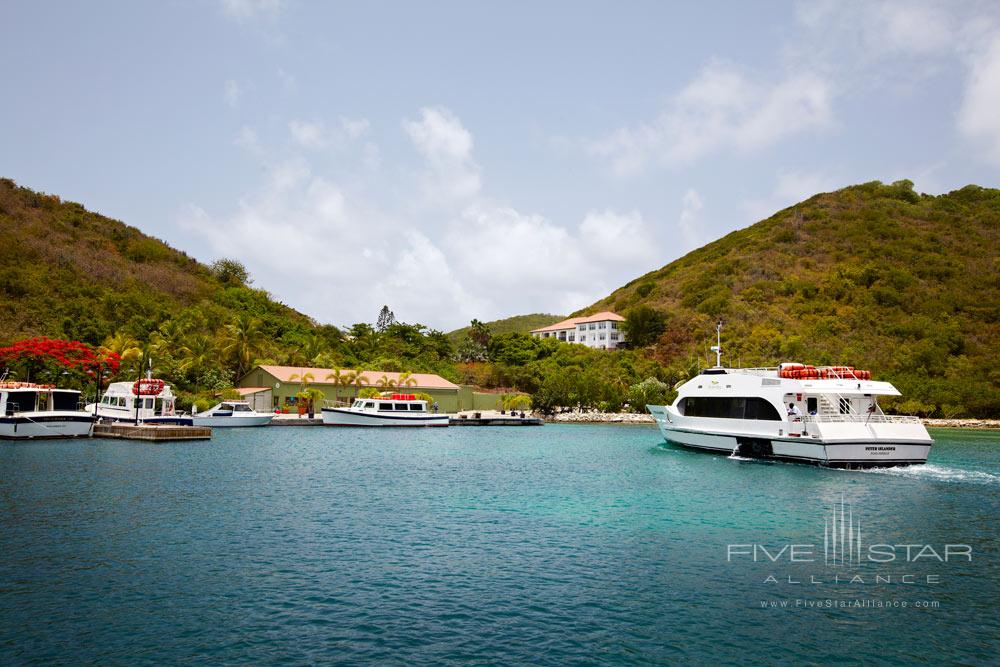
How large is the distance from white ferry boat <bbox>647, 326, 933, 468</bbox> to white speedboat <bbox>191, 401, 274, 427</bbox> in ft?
132

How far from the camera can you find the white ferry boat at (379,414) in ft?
219

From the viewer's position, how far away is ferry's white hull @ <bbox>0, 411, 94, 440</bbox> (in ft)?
137

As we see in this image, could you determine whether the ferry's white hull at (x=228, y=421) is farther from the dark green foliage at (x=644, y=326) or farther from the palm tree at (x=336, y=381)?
the dark green foliage at (x=644, y=326)

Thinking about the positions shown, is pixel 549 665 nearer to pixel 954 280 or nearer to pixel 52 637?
pixel 52 637

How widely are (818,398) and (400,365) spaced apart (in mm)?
67096

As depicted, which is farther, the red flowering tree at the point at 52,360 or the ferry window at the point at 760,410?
the red flowering tree at the point at 52,360

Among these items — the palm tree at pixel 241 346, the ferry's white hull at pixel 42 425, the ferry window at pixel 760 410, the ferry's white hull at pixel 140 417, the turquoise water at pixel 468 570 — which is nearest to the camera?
the turquoise water at pixel 468 570

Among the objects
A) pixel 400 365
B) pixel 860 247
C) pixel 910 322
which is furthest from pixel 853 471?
pixel 860 247

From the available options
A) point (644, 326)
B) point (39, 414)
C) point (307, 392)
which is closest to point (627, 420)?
point (307, 392)

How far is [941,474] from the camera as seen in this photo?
31.3 metres

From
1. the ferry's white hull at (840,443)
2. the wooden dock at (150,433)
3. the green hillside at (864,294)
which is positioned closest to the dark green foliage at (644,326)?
the green hillside at (864,294)

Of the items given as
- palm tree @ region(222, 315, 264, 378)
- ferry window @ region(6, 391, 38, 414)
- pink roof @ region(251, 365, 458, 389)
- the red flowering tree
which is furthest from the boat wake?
palm tree @ region(222, 315, 264, 378)

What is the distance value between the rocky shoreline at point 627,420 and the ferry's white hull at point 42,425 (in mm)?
55444

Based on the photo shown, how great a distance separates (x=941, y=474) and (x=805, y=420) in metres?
6.37
